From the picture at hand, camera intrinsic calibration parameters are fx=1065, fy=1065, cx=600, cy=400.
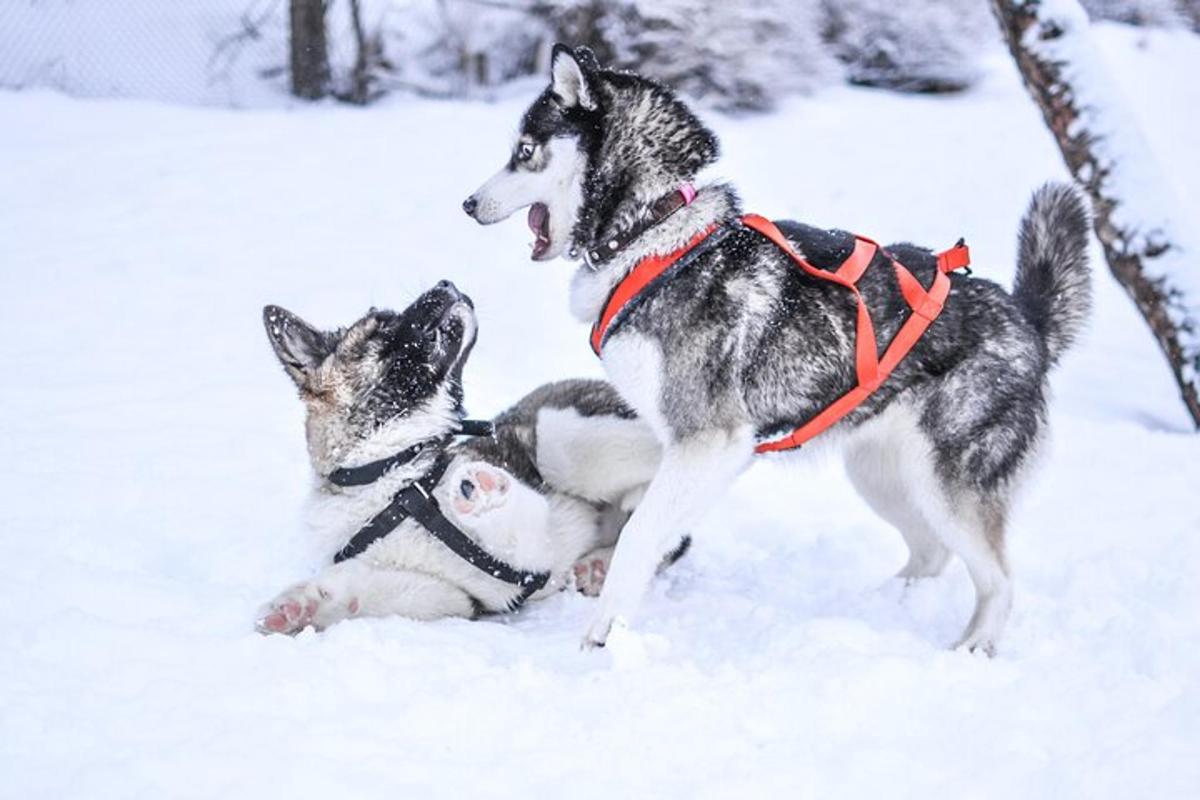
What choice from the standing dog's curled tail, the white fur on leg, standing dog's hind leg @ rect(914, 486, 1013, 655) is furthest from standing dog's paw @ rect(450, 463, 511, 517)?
the standing dog's curled tail

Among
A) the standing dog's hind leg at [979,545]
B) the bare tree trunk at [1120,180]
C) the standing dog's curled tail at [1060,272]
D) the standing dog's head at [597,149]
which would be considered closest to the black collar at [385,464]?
the standing dog's head at [597,149]

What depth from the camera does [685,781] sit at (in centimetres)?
233

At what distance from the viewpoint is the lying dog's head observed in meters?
3.50

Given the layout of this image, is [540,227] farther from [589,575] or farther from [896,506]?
[896,506]

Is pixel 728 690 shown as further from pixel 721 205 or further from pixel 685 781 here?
pixel 721 205

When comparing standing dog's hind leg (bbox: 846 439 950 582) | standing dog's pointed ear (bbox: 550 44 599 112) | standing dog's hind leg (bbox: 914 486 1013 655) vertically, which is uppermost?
standing dog's pointed ear (bbox: 550 44 599 112)

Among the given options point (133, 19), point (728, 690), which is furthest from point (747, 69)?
point (728, 690)

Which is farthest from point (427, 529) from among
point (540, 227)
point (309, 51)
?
point (309, 51)

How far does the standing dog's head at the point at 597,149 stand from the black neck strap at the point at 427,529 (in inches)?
37.2

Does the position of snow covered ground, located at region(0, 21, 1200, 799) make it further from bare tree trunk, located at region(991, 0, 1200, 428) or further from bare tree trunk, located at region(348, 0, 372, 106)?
bare tree trunk, located at region(348, 0, 372, 106)

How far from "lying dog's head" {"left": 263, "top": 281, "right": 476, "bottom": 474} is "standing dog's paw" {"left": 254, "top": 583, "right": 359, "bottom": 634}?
20.9 inches

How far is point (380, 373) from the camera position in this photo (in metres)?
3.54

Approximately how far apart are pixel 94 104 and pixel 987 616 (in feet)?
31.0

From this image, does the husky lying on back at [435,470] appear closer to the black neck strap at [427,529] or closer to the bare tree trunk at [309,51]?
the black neck strap at [427,529]
